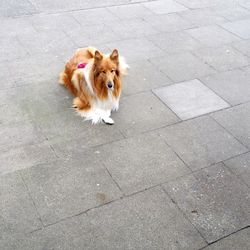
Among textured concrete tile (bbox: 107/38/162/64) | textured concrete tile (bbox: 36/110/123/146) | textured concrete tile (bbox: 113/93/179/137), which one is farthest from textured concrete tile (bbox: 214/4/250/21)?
textured concrete tile (bbox: 36/110/123/146)

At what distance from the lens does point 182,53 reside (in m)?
7.18

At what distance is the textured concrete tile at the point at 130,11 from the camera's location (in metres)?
8.52

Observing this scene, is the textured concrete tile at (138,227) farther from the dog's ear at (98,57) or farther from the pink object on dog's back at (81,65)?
the pink object on dog's back at (81,65)

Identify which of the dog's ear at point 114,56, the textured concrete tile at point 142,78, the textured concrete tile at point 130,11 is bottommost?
the textured concrete tile at point 142,78

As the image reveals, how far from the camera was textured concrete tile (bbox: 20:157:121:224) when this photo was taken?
4016 millimetres

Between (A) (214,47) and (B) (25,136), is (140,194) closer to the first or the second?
(B) (25,136)

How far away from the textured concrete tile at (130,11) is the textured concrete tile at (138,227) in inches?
216

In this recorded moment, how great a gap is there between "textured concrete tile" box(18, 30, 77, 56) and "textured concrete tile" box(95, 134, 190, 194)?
9.31ft

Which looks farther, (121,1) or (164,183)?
(121,1)

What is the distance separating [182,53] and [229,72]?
3.34ft

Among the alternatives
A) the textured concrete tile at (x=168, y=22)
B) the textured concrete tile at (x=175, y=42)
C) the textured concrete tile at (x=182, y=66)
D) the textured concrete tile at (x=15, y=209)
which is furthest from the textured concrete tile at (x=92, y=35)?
the textured concrete tile at (x=15, y=209)

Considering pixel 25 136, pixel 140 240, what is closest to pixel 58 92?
pixel 25 136

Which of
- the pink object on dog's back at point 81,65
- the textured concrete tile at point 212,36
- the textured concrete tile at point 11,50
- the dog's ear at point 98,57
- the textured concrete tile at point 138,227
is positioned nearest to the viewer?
the textured concrete tile at point 138,227

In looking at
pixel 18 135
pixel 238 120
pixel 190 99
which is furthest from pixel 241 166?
pixel 18 135
